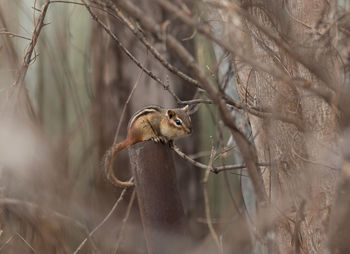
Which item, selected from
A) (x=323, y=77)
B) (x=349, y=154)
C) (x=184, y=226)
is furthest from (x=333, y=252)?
(x=184, y=226)

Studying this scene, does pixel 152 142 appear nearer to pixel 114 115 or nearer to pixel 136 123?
pixel 136 123

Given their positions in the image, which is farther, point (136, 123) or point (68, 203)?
point (136, 123)

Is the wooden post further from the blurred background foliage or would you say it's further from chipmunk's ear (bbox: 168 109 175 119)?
chipmunk's ear (bbox: 168 109 175 119)

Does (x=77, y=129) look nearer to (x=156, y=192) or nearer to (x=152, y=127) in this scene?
(x=152, y=127)

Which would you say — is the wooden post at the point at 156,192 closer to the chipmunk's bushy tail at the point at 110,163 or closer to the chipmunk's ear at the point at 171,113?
the chipmunk's bushy tail at the point at 110,163

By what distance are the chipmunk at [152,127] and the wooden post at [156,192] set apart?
36cm

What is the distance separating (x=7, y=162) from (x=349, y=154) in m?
1.04

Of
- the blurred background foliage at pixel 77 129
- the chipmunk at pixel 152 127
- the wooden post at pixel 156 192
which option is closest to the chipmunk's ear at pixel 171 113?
the chipmunk at pixel 152 127

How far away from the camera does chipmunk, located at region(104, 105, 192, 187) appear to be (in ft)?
6.93

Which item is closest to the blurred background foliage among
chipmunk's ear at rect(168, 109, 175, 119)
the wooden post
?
the wooden post

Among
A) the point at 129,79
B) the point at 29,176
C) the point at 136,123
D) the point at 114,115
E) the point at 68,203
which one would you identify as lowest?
the point at 68,203

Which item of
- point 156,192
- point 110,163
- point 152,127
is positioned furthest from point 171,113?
point 156,192

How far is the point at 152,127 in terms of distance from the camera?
2227 millimetres

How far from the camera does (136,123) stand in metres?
2.12
